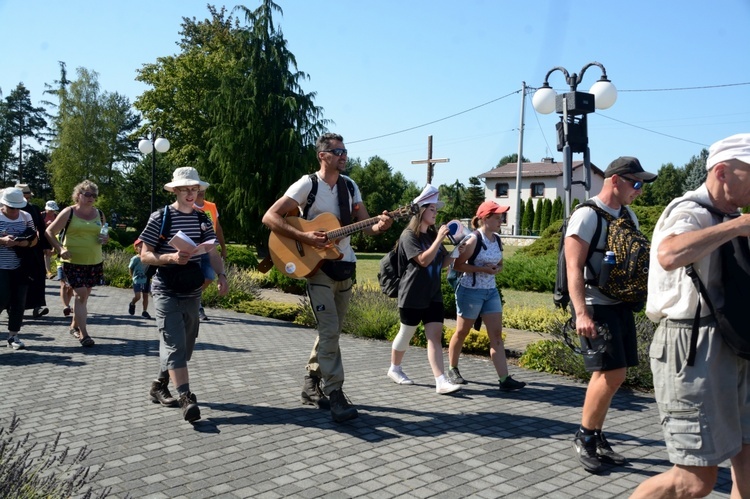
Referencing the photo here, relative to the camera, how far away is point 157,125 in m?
48.0

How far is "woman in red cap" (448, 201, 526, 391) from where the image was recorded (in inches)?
261

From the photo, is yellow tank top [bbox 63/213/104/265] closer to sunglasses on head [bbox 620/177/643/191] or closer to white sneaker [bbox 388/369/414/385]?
white sneaker [bbox 388/369/414/385]

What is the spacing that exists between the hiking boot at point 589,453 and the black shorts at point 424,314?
228 cm

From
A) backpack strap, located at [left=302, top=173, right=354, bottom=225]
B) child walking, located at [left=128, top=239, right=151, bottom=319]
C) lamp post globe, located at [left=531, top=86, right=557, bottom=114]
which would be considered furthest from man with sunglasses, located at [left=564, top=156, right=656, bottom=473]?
child walking, located at [left=128, top=239, right=151, bottom=319]

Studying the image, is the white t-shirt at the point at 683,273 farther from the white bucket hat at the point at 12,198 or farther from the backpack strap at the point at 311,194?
the white bucket hat at the point at 12,198

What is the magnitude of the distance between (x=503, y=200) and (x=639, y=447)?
227 ft

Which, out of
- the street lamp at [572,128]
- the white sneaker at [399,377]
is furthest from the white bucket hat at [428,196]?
the street lamp at [572,128]

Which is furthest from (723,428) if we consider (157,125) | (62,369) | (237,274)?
(157,125)

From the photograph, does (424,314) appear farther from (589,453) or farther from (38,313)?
(38,313)

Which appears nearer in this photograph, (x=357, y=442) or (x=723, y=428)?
(x=723, y=428)

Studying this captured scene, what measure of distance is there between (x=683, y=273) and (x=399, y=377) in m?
4.21

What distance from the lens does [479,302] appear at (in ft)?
21.9

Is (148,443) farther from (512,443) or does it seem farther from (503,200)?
(503,200)

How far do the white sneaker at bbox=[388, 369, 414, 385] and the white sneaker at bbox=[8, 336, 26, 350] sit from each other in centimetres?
472
